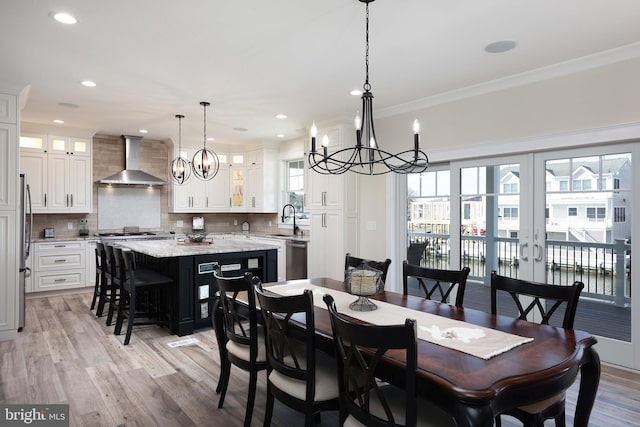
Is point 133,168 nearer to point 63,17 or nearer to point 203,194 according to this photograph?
point 203,194

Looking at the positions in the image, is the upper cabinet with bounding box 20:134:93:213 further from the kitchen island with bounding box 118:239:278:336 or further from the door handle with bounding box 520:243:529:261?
Result: the door handle with bounding box 520:243:529:261

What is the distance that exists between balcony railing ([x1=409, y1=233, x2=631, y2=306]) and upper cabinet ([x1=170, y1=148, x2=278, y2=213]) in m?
4.20

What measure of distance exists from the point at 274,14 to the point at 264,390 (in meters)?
2.72

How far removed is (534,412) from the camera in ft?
5.97

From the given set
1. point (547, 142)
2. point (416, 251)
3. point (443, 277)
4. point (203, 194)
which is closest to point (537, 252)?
point (547, 142)

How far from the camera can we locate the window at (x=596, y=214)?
11.7 feet

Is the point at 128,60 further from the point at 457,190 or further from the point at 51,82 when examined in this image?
the point at 457,190

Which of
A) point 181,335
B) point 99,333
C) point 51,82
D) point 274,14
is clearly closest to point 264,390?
point 181,335

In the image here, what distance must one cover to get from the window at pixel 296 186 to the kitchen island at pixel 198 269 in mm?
2617

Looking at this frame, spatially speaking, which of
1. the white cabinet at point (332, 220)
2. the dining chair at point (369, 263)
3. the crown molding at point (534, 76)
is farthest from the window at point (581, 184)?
the white cabinet at point (332, 220)

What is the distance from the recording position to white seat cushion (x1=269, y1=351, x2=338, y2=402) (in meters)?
2.00

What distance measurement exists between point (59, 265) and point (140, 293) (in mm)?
1877

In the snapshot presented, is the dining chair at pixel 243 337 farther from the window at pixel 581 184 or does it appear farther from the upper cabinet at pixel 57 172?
the upper cabinet at pixel 57 172

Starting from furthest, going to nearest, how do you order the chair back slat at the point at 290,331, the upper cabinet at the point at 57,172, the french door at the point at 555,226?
the upper cabinet at the point at 57,172
the french door at the point at 555,226
the chair back slat at the point at 290,331
